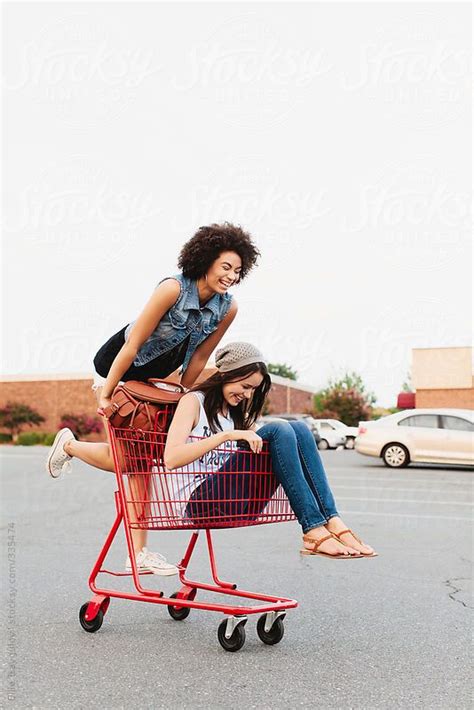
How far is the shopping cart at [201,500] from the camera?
14.2 feet

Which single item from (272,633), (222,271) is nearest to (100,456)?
(222,271)

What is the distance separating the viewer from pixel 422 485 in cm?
1577

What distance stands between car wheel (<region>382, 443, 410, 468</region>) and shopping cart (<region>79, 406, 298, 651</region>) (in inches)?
629

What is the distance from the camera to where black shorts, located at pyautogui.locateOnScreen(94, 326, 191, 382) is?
4.97 m

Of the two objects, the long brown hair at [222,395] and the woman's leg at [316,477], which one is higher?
the long brown hair at [222,395]

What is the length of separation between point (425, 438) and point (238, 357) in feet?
53.2

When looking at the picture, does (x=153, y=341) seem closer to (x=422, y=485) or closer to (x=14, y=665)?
(x=14, y=665)

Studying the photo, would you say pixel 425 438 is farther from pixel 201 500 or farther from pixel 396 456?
pixel 201 500

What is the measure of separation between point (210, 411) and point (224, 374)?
0.20 metres

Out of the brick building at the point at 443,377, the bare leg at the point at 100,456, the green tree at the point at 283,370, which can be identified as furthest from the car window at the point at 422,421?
the green tree at the point at 283,370

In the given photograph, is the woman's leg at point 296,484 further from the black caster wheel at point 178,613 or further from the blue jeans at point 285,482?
the black caster wheel at point 178,613

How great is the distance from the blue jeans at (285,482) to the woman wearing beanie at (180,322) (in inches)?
26.7

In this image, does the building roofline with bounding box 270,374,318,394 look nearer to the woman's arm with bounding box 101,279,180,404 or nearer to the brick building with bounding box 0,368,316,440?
the brick building with bounding box 0,368,316,440

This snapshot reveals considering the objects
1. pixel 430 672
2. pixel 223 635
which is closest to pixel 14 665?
pixel 223 635
